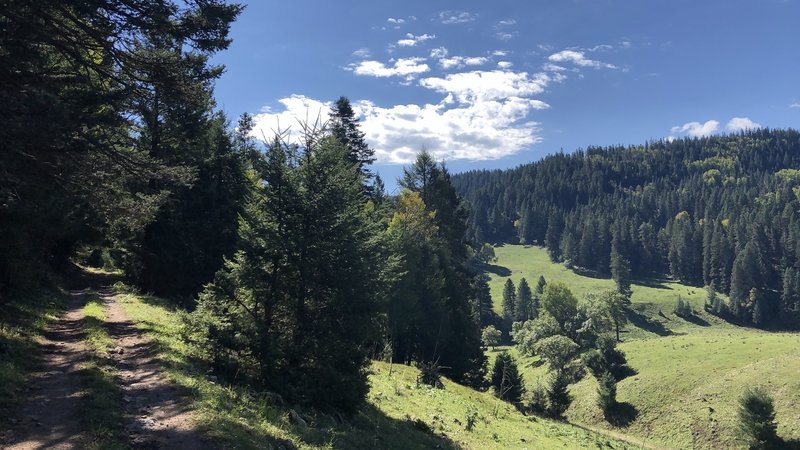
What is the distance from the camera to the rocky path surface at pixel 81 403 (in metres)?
8.84

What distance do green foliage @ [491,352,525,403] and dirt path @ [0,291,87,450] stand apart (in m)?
34.3

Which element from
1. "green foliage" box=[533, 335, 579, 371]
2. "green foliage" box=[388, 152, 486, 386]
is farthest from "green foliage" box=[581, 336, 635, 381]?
"green foliage" box=[388, 152, 486, 386]

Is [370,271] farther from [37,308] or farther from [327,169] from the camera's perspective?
[37,308]

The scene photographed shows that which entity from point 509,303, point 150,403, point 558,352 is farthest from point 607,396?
point 509,303

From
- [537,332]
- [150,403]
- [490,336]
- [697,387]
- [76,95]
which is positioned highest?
[76,95]

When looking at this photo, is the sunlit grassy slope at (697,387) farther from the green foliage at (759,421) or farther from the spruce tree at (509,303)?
the spruce tree at (509,303)

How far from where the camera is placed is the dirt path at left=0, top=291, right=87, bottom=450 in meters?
8.57

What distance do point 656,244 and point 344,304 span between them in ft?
681

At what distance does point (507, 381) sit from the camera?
1764 inches

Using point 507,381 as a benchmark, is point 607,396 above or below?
below

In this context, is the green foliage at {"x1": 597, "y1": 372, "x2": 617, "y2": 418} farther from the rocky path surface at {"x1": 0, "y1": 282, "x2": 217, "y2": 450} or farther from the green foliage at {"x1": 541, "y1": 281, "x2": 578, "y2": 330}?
the rocky path surface at {"x1": 0, "y1": 282, "x2": 217, "y2": 450}

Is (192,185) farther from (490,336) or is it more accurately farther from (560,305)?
(490,336)

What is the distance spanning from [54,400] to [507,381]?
133 ft

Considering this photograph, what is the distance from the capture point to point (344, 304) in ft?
52.5
